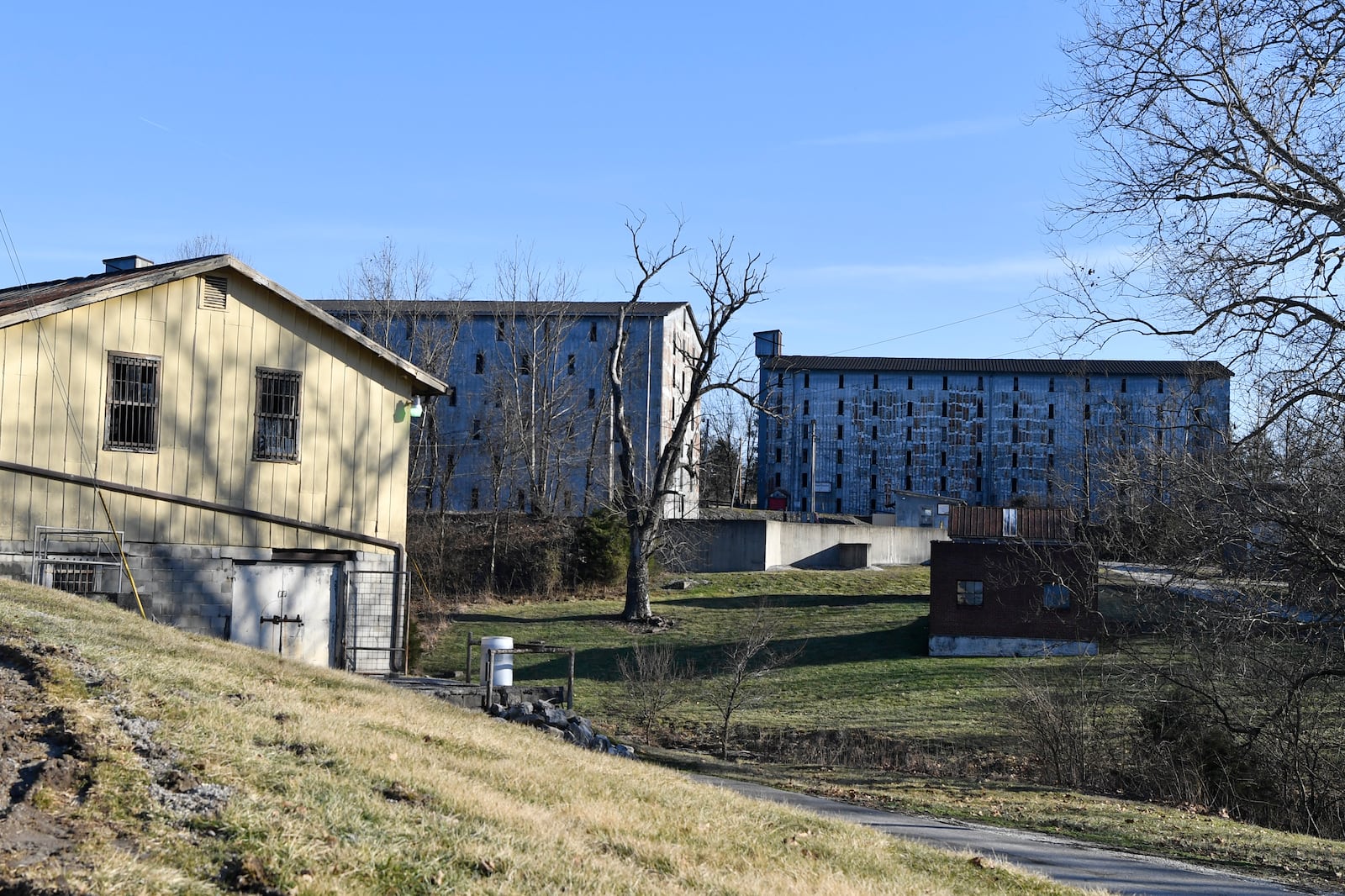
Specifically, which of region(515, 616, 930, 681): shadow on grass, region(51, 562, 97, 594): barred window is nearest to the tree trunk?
region(515, 616, 930, 681): shadow on grass

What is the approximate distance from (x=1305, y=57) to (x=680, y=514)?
56.2 m

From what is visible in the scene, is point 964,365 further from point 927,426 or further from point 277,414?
point 277,414

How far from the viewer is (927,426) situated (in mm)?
101125

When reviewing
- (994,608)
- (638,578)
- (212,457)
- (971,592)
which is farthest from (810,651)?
(212,457)

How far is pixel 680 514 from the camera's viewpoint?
7000 cm

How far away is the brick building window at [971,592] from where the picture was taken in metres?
40.7

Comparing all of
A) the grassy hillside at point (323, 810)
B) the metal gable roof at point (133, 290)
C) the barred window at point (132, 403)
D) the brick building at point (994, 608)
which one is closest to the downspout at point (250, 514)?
the barred window at point (132, 403)

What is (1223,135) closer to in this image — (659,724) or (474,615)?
(659,724)

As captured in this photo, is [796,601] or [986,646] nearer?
[986,646]

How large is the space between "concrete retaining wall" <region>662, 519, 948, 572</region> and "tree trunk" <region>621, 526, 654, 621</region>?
7.80 metres

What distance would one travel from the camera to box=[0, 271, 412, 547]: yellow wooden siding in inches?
756

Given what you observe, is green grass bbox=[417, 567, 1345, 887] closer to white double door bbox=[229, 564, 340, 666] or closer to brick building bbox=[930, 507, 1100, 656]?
brick building bbox=[930, 507, 1100, 656]

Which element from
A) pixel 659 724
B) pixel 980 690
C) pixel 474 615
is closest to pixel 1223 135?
pixel 659 724

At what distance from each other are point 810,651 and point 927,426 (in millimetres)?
63595
